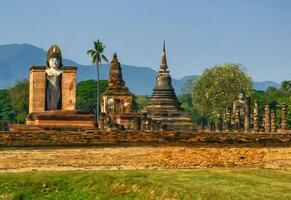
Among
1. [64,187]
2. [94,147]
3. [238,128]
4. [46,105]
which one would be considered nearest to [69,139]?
[94,147]

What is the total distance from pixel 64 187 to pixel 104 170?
181 cm

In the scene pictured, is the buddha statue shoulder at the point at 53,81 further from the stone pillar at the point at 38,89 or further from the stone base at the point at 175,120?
the stone base at the point at 175,120

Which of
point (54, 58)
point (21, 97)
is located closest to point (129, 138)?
point (54, 58)

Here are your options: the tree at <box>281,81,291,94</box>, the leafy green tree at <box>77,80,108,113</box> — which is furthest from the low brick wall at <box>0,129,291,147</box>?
the tree at <box>281,81,291,94</box>

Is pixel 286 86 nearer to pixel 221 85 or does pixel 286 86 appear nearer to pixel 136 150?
pixel 221 85

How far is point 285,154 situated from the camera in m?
18.2

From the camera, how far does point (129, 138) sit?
17453mm

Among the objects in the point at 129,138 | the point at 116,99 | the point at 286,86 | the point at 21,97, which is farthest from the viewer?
the point at 286,86

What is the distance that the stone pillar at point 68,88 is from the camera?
24844 mm

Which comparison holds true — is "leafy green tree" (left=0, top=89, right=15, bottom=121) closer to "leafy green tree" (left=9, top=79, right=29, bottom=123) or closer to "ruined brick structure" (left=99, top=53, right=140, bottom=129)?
"leafy green tree" (left=9, top=79, right=29, bottom=123)

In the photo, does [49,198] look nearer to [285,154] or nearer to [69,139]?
[69,139]

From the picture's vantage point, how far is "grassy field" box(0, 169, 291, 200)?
13.2 m

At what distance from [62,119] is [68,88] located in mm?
2522

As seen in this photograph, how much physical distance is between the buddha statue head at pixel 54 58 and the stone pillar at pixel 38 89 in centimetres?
44
